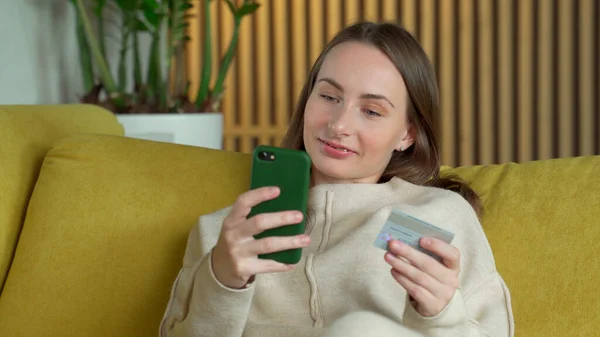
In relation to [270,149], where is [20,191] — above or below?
below

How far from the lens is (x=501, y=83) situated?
403cm

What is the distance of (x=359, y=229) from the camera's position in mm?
1368

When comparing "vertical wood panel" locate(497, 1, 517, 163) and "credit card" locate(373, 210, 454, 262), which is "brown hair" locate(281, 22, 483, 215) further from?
"vertical wood panel" locate(497, 1, 517, 163)

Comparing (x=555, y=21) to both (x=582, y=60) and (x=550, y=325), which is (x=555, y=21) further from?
(x=550, y=325)

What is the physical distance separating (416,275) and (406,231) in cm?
7

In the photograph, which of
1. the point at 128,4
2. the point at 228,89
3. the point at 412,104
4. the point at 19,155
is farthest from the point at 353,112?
the point at 228,89

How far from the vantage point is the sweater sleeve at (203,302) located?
1203 millimetres

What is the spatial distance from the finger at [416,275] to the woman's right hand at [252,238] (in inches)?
4.2

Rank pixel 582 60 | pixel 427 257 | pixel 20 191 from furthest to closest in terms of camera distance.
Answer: pixel 582 60, pixel 20 191, pixel 427 257

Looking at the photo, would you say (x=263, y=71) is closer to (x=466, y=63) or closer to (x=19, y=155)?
(x=466, y=63)

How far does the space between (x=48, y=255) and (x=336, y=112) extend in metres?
0.54

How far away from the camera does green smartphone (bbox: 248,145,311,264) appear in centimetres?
114

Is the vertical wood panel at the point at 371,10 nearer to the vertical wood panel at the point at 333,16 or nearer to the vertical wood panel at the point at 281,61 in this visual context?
the vertical wood panel at the point at 333,16

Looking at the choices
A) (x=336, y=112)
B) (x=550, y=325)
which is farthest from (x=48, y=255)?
(x=550, y=325)
